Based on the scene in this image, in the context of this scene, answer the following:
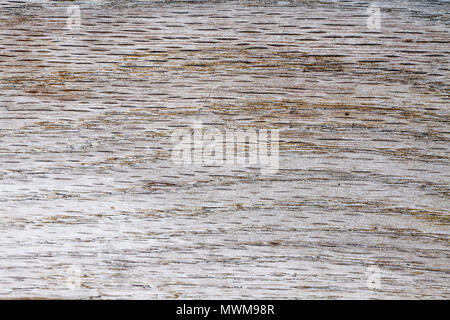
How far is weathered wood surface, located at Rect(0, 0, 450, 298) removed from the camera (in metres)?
0.26

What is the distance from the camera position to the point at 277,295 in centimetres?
27

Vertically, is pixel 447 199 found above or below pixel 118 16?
below

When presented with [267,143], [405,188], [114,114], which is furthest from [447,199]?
[114,114]

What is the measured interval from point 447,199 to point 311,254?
106 millimetres

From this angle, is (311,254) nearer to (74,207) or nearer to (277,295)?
(277,295)

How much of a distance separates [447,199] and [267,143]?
0.45 feet

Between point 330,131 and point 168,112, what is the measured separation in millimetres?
119

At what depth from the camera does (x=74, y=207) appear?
0.26 metres

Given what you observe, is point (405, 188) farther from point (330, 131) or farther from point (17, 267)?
point (17, 267)

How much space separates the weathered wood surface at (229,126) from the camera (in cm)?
26

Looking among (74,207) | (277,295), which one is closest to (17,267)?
(74,207)

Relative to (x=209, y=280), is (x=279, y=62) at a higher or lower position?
higher

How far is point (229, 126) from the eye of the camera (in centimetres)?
26
